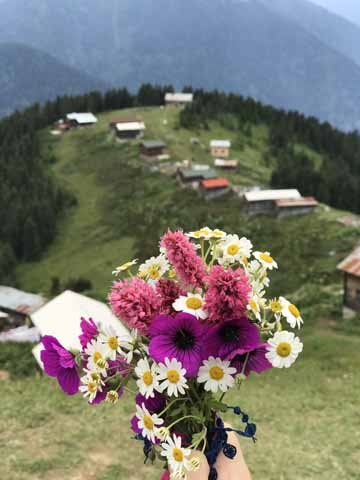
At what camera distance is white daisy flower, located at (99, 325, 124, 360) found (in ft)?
13.3

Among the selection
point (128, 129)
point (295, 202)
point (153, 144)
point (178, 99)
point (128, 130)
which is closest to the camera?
point (295, 202)

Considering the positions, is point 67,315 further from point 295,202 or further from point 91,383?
point 295,202

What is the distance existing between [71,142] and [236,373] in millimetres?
92797

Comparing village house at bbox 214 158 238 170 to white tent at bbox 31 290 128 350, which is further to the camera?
village house at bbox 214 158 238 170

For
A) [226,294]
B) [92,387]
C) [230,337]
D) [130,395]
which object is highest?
[226,294]

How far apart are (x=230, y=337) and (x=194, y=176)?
62.9 meters

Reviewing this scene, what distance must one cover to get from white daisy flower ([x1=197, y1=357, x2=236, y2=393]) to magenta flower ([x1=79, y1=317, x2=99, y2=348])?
2.96ft

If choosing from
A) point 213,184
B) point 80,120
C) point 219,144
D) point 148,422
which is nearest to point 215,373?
point 148,422

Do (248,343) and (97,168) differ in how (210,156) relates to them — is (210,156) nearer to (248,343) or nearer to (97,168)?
(97,168)

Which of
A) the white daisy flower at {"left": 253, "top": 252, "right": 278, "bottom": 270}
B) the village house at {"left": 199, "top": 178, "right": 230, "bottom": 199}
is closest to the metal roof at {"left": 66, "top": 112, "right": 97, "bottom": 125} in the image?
the village house at {"left": 199, "top": 178, "right": 230, "bottom": 199}

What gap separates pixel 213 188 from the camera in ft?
207

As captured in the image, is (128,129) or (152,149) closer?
(152,149)

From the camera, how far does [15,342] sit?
973 inches

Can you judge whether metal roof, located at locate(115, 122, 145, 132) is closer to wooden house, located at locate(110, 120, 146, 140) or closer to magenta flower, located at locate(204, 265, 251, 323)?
wooden house, located at locate(110, 120, 146, 140)
